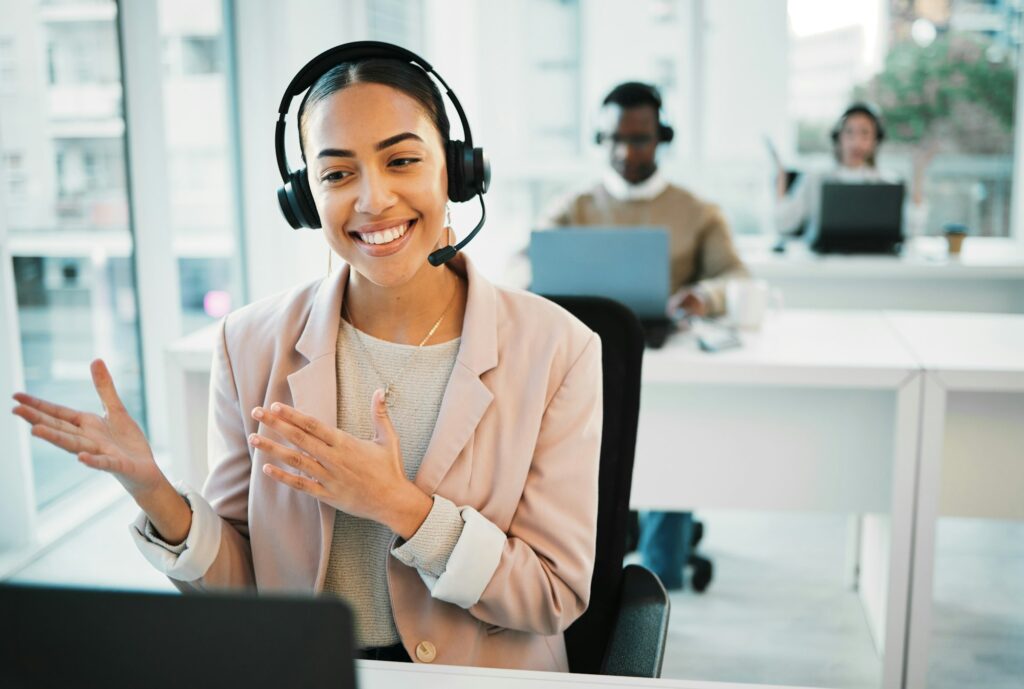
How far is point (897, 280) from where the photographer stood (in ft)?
12.4

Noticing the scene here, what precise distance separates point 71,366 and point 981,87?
450 cm

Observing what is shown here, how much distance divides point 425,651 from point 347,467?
27cm

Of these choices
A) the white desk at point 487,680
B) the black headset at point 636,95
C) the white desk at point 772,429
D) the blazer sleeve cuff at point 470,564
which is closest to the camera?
the white desk at point 487,680

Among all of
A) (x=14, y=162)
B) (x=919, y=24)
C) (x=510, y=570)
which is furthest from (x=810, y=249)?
(x=510, y=570)

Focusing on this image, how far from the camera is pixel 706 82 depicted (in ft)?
16.4

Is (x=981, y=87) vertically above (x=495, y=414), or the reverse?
(x=981, y=87)

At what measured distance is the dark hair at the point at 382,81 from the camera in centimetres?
112

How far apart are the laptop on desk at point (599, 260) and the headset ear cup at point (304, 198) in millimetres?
758

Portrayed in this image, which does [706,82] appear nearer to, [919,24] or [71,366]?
[919,24]

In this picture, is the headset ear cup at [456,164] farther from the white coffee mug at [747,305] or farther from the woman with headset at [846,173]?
the woman with headset at [846,173]

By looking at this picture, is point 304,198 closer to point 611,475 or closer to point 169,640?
point 611,475

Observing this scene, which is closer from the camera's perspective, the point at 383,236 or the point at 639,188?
the point at 383,236

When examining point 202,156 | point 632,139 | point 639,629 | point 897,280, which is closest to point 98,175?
point 202,156

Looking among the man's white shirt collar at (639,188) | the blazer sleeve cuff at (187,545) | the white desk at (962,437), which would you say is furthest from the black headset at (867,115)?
the blazer sleeve cuff at (187,545)
